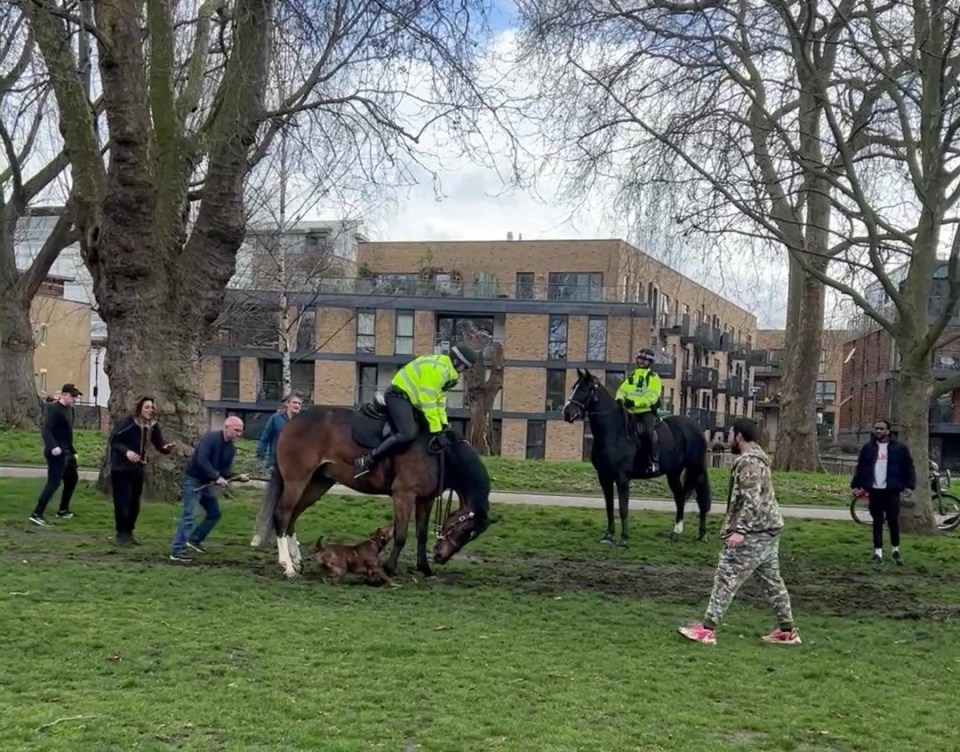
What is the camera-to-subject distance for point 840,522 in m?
18.7

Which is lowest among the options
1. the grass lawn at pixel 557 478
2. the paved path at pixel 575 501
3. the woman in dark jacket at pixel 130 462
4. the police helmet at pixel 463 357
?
the paved path at pixel 575 501

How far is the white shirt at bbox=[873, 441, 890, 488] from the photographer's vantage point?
Result: 1410cm

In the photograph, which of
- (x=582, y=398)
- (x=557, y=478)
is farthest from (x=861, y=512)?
(x=582, y=398)

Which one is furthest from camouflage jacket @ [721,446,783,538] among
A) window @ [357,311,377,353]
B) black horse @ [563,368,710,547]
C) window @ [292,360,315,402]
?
window @ [292,360,315,402]

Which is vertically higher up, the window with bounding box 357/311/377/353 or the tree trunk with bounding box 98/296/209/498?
the window with bounding box 357/311/377/353

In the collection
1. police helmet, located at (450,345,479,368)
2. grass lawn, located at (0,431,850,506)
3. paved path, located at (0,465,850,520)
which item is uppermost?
police helmet, located at (450,345,479,368)

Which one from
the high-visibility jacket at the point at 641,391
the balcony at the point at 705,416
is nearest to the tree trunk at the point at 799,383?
the high-visibility jacket at the point at 641,391

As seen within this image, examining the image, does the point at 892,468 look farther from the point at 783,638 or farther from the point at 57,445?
the point at 57,445

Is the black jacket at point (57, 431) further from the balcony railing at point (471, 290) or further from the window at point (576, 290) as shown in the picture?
the window at point (576, 290)

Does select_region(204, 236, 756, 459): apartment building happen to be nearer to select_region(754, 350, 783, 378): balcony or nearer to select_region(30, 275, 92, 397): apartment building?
select_region(30, 275, 92, 397): apartment building

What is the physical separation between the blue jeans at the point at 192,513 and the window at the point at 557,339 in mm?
40280

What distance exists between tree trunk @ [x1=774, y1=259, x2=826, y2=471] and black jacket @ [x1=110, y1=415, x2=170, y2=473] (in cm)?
2024

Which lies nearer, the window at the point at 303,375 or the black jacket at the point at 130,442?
the black jacket at the point at 130,442

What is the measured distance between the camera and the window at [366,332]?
5334 cm
